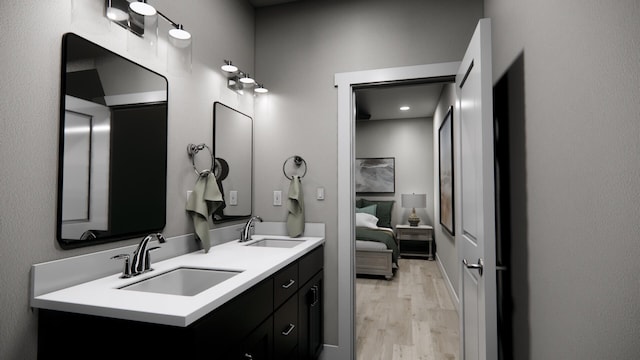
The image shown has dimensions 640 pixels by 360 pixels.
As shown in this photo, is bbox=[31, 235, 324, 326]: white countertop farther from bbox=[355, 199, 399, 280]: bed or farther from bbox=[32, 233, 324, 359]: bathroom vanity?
bbox=[355, 199, 399, 280]: bed

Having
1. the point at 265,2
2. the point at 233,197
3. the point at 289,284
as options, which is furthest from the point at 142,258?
the point at 265,2

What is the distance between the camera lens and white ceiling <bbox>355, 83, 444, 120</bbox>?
4.61m

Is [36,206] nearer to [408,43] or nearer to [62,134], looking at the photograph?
[62,134]

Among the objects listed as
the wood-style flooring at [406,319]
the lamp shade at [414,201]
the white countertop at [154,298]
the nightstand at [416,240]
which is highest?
the lamp shade at [414,201]

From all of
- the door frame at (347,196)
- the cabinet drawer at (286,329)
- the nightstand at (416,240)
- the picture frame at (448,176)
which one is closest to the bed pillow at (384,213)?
the nightstand at (416,240)

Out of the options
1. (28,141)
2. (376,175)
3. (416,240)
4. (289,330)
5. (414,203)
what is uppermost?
(376,175)

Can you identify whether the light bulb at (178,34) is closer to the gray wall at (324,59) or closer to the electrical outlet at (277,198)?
the gray wall at (324,59)

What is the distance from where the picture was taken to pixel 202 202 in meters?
1.84

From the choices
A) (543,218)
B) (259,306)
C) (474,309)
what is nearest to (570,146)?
(543,218)

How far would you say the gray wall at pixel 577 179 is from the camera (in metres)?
0.74

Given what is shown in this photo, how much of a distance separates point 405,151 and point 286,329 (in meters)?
5.11

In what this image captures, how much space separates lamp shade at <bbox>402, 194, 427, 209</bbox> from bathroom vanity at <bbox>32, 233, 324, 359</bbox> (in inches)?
179

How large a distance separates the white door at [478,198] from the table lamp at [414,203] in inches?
156

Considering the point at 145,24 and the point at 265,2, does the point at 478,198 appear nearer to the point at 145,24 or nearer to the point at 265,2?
the point at 145,24
